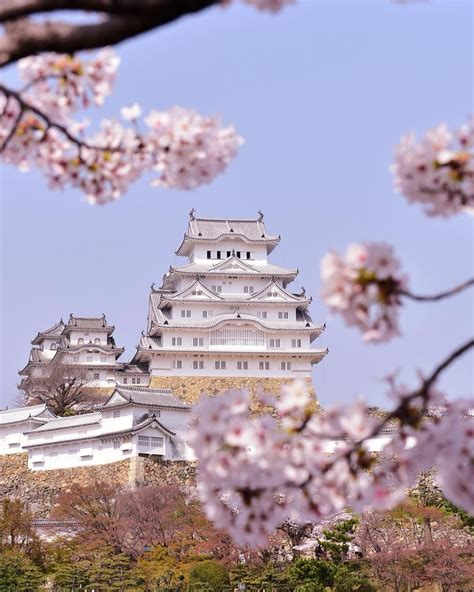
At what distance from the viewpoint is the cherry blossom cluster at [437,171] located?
2.94 metres

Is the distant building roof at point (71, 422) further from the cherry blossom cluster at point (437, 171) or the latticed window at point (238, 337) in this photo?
the cherry blossom cluster at point (437, 171)

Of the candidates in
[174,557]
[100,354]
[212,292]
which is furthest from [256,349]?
[174,557]

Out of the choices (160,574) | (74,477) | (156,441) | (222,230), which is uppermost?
(222,230)

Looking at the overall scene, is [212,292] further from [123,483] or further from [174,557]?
[174,557]

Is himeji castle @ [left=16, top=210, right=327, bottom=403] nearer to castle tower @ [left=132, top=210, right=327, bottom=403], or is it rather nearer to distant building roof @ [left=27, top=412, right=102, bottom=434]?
castle tower @ [left=132, top=210, right=327, bottom=403]

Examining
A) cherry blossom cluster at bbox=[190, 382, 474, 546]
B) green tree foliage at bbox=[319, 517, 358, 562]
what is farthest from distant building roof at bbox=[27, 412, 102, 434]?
cherry blossom cluster at bbox=[190, 382, 474, 546]

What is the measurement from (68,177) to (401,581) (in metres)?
18.7

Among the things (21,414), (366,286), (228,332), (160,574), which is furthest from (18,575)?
A: (366,286)

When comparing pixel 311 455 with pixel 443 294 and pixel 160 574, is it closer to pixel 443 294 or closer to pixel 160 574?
pixel 443 294

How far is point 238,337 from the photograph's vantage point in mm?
35750

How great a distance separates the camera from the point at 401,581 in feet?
65.8

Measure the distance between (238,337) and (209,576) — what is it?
17184mm

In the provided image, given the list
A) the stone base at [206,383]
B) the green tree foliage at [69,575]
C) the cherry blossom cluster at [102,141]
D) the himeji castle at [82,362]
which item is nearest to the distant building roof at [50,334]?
the himeji castle at [82,362]

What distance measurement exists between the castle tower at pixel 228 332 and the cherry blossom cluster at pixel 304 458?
31559 mm
